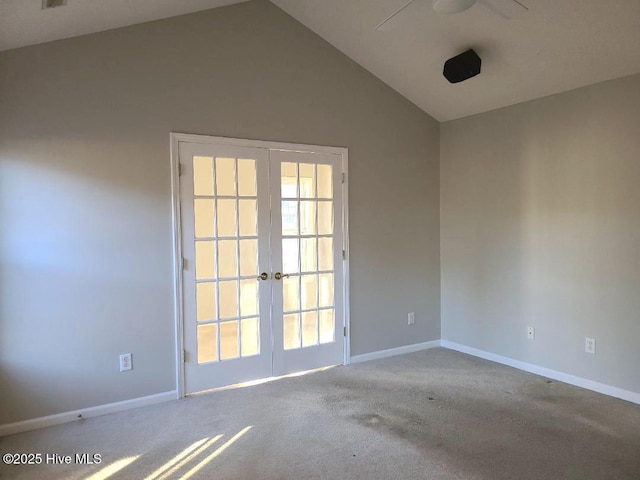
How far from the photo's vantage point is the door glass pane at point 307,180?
12.6 feet

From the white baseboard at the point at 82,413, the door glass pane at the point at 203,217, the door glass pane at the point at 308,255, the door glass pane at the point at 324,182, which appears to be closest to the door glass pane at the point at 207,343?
the white baseboard at the point at 82,413

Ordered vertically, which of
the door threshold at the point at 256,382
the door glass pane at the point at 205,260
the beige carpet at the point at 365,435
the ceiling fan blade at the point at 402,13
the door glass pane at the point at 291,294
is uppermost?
the ceiling fan blade at the point at 402,13

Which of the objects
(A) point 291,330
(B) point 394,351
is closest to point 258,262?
(A) point 291,330

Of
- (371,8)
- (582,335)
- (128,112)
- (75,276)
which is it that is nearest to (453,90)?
(371,8)

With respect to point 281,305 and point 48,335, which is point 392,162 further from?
point 48,335

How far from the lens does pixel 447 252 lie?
4648mm

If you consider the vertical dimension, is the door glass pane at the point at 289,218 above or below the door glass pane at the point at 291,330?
above

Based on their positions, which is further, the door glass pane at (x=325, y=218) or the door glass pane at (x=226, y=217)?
the door glass pane at (x=325, y=218)

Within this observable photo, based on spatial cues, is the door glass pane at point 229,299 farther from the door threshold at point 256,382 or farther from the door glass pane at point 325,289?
the door glass pane at point 325,289

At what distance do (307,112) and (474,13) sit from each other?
1.58 meters

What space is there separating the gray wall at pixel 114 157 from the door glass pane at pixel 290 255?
2.98ft

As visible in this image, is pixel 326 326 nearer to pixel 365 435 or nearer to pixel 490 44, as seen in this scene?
pixel 365 435

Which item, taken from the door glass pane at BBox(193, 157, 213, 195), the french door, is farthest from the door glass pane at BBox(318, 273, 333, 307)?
the door glass pane at BBox(193, 157, 213, 195)

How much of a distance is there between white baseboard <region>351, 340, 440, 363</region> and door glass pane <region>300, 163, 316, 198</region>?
1704 mm
